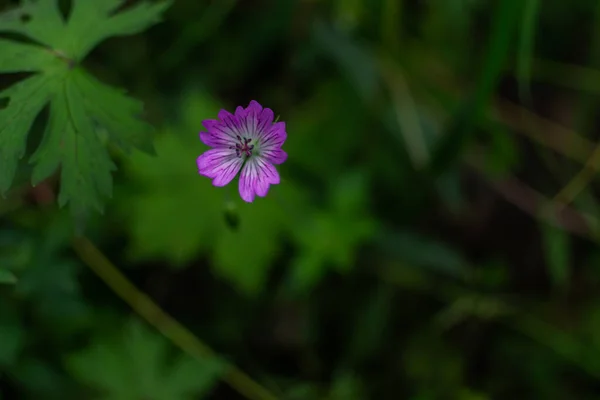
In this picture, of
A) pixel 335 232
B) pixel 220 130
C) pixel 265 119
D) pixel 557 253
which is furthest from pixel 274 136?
pixel 557 253

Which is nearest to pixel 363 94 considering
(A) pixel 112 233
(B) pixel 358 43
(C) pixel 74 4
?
(B) pixel 358 43

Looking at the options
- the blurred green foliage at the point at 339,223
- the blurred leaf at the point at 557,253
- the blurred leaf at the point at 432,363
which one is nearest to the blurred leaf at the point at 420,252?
the blurred green foliage at the point at 339,223

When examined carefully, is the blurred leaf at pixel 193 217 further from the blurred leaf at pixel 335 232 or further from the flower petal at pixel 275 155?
the flower petal at pixel 275 155

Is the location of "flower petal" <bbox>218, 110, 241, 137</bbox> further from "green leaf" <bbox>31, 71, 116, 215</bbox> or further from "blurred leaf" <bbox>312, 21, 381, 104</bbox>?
"blurred leaf" <bbox>312, 21, 381, 104</bbox>

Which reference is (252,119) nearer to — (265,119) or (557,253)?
(265,119)

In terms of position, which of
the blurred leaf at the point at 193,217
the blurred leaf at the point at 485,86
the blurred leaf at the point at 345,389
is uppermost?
the blurred leaf at the point at 485,86
